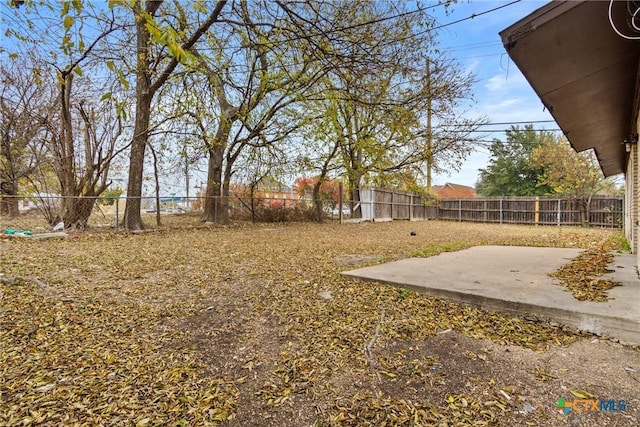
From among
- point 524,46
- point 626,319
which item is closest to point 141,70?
point 524,46

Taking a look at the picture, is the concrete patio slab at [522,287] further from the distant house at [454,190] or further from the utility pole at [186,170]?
the distant house at [454,190]

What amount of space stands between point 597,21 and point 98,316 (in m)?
4.23

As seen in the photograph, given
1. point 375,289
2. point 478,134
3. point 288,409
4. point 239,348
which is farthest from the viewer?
point 478,134

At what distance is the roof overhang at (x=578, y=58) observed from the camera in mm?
2008

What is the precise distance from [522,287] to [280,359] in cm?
248

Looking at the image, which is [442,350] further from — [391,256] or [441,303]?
[391,256]

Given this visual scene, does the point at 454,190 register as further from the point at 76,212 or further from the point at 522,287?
the point at 522,287

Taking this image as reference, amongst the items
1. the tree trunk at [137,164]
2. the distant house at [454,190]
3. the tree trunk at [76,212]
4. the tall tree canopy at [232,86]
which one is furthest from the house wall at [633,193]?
the distant house at [454,190]

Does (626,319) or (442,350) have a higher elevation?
(626,319)

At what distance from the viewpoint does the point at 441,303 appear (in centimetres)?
297

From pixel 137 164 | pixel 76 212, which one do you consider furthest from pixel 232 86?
pixel 76 212
